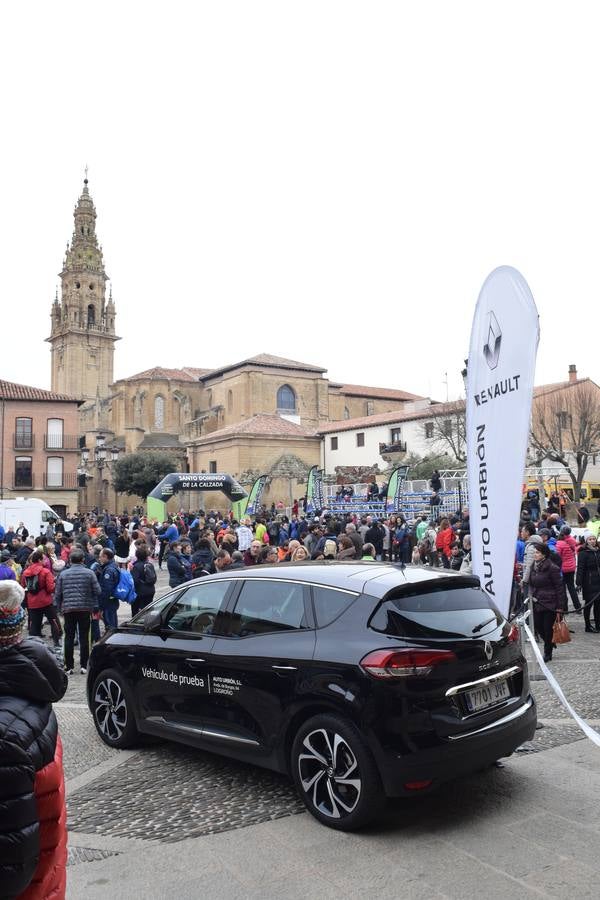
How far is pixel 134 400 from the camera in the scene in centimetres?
7406

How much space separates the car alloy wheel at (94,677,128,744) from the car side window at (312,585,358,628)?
2257 millimetres

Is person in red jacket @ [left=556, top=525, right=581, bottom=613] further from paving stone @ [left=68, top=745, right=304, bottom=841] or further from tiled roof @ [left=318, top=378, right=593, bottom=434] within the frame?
tiled roof @ [left=318, top=378, right=593, bottom=434]

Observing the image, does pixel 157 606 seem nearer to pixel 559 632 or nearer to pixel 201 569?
pixel 559 632

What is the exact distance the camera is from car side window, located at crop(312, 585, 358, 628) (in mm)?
4834

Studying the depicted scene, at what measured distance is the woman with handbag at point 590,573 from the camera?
11.5m

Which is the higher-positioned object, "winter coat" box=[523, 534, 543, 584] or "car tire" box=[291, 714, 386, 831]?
"winter coat" box=[523, 534, 543, 584]

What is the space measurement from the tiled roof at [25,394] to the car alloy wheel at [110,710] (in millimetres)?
48584

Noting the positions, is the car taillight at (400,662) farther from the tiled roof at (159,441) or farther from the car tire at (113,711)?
the tiled roof at (159,441)

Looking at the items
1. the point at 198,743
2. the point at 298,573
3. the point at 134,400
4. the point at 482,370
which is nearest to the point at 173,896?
the point at 198,743

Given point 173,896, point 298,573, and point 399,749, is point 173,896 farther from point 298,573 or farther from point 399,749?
point 298,573

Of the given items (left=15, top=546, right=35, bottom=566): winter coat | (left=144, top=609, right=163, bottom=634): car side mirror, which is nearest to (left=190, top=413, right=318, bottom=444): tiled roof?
(left=15, top=546, right=35, bottom=566): winter coat

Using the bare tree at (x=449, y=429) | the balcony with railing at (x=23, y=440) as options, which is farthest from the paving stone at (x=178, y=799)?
the balcony with railing at (x=23, y=440)

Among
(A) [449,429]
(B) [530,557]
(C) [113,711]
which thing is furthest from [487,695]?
(A) [449,429]

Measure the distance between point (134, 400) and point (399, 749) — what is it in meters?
72.5
